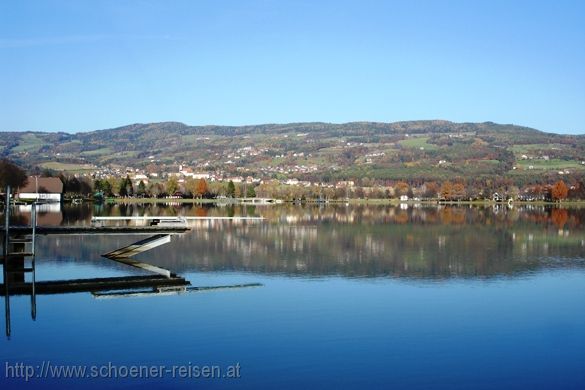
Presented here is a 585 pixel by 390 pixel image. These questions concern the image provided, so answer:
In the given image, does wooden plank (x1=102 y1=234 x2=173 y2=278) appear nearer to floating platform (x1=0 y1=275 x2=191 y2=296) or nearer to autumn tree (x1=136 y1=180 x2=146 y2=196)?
floating platform (x1=0 y1=275 x2=191 y2=296)

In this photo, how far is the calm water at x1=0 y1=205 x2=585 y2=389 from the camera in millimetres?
11430

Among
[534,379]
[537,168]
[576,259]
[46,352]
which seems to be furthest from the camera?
[537,168]

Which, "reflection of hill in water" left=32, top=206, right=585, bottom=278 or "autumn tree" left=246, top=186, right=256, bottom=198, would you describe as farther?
"autumn tree" left=246, top=186, right=256, bottom=198

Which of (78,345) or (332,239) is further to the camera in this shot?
(332,239)

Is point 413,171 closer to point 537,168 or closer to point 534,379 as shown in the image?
point 537,168

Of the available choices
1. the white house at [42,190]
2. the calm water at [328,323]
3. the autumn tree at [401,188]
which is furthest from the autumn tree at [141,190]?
the calm water at [328,323]

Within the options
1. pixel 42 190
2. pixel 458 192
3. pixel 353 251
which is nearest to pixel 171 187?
pixel 42 190

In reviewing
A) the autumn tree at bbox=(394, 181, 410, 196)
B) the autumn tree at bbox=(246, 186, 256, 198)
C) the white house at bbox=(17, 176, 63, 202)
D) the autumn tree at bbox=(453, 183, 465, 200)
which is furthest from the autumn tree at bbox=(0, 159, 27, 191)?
the autumn tree at bbox=(453, 183, 465, 200)

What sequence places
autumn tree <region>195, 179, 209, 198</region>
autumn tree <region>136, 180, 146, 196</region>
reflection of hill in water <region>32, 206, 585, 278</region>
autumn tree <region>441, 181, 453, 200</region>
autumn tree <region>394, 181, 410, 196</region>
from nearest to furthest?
reflection of hill in water <region>32, 206, 585, 278</region>
autumn tree <region>136, 180, 146, 196</region>
autumn tree <region>195, 179, 209, 198</region>
autumn tree <region>441, 181, 453, 200</region>
autumn tree <region>394, 181, 410, 196</region>

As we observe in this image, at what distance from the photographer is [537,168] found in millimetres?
188875

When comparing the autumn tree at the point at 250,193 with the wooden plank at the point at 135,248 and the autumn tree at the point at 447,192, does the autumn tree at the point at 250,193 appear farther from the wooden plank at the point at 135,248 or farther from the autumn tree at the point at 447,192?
the wooden plank at the point at 135,248

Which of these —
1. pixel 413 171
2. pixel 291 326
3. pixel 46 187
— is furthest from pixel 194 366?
pixel 413 171

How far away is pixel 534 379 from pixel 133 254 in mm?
17536

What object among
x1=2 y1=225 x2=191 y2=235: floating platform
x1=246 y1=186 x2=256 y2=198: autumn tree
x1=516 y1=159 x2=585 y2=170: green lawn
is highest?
x1=516 y1=159 x2=585 y2=170: green lawn
